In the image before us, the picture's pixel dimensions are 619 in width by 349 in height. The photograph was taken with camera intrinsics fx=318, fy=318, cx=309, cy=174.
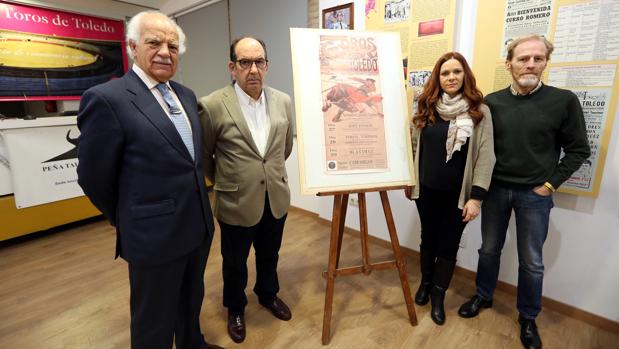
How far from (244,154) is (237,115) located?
0.19m

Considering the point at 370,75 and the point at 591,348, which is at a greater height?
the point at 370,75

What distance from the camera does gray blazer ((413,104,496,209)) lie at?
1.62 meters

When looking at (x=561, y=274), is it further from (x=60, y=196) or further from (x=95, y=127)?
(x=60, y=196)

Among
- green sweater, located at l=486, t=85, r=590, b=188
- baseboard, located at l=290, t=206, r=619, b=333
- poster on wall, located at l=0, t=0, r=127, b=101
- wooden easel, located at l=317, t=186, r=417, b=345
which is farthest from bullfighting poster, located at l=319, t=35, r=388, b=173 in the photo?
poster on wall, located at l=0, t=0, r=127, b=101

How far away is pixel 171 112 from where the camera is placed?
122cm

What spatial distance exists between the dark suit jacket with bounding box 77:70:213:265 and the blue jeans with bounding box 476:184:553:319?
1586 mm

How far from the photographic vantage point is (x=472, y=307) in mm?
1970

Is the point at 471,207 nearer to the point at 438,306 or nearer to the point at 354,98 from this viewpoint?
the point at 438,306

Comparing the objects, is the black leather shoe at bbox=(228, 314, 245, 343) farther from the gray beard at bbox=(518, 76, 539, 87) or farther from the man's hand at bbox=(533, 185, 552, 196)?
the gray beard at bbox=(518, 76, 539, 87)

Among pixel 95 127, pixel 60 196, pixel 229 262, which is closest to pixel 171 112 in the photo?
pixel 95 127

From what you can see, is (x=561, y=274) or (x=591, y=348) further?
(x=561, y=274)

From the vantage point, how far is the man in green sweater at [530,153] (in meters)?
1.53

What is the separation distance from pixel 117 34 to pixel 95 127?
12.6ft

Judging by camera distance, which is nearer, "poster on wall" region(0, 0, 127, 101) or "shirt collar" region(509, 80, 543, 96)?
"shirt collar" region(509, 80, 543, 96)
